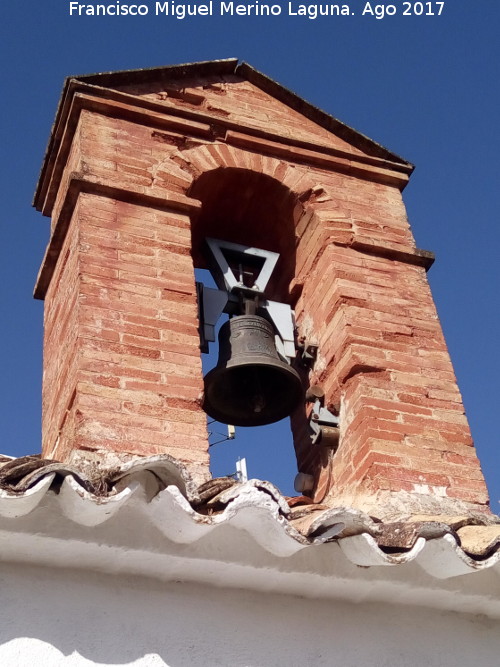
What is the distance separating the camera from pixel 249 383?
449cm

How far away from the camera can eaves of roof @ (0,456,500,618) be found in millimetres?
2619

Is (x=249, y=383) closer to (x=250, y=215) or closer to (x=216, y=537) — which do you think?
(x=250, y=215)

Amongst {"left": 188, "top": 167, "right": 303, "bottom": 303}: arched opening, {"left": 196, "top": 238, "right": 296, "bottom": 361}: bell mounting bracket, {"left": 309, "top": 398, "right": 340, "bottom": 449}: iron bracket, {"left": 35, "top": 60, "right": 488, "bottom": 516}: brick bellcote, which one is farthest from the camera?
{"left": 188, "top": 167, "right": 303, "bottom": 303}: arched opening

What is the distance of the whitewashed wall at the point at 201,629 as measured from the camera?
2.62 m

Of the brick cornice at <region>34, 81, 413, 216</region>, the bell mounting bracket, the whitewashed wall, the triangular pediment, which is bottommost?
the whitewashed wall

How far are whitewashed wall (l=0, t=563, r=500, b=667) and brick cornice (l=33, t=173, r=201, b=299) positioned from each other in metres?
2.08

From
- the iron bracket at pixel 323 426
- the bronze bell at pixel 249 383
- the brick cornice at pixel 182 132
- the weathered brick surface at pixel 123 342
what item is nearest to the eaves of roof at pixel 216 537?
the weathered brick surface at pixel 123 342

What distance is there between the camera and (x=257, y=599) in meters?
2.97

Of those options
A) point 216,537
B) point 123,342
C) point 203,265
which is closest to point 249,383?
point 123,342

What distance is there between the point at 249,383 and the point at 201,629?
5.90ft

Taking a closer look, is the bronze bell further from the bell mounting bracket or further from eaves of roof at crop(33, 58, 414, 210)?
eaves of roof at crop(33, 58, 414, 210)

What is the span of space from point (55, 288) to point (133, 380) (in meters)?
1.10

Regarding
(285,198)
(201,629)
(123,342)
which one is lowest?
(201,629)

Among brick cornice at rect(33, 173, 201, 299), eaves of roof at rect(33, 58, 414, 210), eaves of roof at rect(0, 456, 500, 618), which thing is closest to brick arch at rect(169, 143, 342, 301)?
brick cornice at rect(33, 173, 201, 299)
